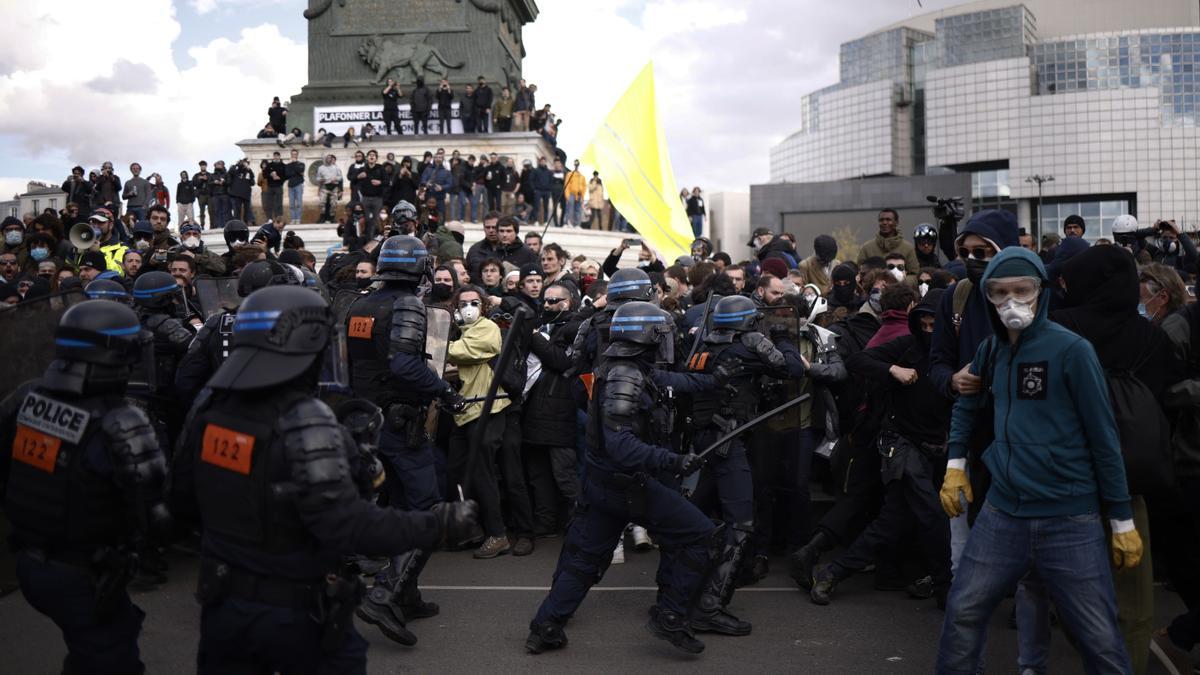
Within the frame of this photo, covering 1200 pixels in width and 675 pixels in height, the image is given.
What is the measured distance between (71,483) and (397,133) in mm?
23705

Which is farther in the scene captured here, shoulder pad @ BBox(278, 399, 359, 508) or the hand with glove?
the hand with glove

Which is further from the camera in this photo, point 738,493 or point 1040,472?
point 738,493

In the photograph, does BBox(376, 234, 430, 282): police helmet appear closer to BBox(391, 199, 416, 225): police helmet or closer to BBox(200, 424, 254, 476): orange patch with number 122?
BBox(200, 424, 254, 476): orange patch with number 122

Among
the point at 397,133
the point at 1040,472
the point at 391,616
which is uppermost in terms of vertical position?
the point at 397,133

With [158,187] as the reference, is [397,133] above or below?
above

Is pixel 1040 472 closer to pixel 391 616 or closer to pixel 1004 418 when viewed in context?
pixel 1004 418

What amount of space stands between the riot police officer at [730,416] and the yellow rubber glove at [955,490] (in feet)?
6.10

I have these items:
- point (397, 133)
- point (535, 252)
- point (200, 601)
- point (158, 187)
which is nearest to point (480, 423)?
point (200, 601)

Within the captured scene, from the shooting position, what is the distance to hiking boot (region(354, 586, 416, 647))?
5.74 metres

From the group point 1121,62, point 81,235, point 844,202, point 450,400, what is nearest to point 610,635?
point 450,400

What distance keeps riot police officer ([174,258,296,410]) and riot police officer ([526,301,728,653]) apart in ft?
7.75

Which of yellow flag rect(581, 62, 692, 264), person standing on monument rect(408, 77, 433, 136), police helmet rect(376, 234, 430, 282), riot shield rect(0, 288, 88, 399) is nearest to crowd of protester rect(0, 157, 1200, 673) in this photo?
yellow flag rect(581, 62, 692, 264)

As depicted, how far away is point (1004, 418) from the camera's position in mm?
4168

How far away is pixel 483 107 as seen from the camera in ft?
85.5
